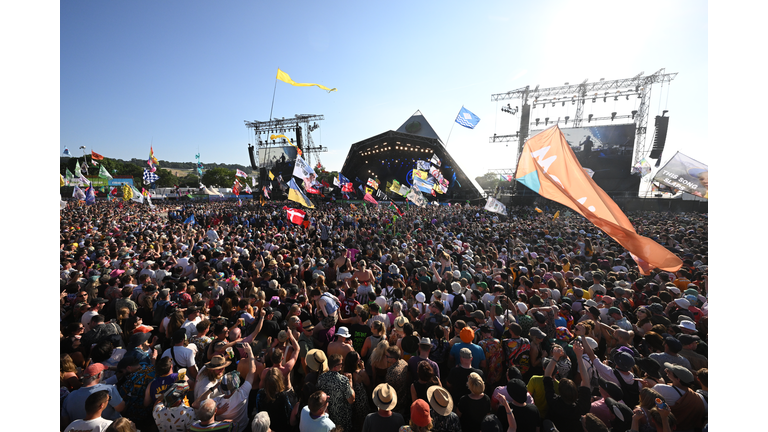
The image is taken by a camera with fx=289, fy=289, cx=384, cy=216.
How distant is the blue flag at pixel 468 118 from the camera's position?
17609 mm

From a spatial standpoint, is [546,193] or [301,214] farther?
[301,214]

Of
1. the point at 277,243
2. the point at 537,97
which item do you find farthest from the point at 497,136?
the point at 277,243

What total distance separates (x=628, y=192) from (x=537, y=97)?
15.4m

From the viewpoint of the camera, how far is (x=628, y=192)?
34.0 metres

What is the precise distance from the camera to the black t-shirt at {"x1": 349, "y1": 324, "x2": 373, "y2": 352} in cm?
439

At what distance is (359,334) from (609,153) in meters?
42.3

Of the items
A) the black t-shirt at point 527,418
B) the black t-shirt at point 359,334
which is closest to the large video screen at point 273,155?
the black t-shirt at point 359,334

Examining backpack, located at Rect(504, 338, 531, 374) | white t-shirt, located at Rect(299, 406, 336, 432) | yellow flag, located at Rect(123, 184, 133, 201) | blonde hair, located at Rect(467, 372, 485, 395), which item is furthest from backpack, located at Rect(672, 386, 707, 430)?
yellow flag, located at Rect(123, 184, 133, 201)

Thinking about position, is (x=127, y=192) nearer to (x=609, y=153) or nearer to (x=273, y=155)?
(x=273, y=155)

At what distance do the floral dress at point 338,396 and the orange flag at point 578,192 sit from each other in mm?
4058

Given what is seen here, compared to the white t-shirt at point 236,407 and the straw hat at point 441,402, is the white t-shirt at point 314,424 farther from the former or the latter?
the straw hat at point 441,402

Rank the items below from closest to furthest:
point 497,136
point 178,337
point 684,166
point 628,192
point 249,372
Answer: point 249,372 < point 178,337 < point 684,166 < point 628,192 < point 497,136

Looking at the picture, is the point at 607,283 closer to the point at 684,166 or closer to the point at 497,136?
the point at 684,166

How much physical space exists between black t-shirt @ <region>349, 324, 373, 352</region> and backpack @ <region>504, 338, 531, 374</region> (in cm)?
197
